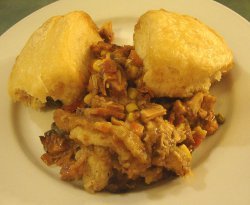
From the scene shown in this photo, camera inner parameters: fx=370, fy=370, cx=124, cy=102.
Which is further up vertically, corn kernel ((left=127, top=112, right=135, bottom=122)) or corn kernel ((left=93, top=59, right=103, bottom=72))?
corn kernel ((left=93, top=59, right=103, bottom=72))

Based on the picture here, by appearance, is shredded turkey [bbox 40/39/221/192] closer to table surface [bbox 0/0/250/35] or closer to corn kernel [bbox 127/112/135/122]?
corn kernel [bbox 127/112/135/122]

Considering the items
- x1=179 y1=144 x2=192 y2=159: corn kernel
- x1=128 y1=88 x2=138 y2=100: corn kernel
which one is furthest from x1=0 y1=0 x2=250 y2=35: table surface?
x1=179 y1=144 x2=192 y2=159: corn kernel

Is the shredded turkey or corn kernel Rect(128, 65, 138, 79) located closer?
the shredded turkey

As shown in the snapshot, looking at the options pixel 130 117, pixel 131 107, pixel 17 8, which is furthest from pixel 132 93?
pixel 17 8

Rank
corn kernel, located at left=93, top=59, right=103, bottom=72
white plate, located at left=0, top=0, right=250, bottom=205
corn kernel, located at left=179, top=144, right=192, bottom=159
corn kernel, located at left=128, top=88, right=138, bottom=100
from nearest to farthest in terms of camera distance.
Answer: white plate, located at left=0, top=0, right=250, bottom=205
corn kernel, located at left=179, top=144, right=192, bottom=159
corn kernel, located at left=128, top=88, right=138, bottom=100
corn kernel, located at left=93, top=59, right=103, bottom=72

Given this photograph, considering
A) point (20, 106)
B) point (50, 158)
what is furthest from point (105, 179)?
point (20, 106)

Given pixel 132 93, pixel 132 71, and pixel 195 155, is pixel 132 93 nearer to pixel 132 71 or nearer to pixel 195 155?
pixel 132 71

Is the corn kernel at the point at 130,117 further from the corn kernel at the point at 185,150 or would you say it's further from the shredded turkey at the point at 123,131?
the corn kernel at the point at 185,150

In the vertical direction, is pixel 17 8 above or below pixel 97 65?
below

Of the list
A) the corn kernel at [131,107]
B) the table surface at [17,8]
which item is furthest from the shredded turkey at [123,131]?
the table surface at [17,8]

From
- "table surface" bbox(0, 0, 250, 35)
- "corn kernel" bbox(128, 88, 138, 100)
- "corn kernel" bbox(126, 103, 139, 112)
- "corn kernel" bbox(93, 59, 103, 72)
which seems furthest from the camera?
"table surface" bbox(0, 0, 250, 35)
